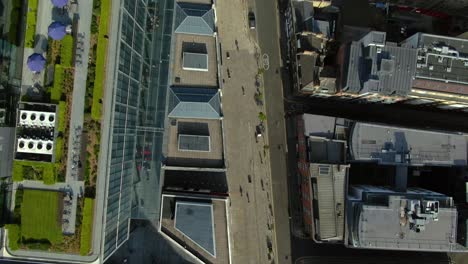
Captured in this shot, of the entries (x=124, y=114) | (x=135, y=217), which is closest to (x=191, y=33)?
(x=124, y=114)

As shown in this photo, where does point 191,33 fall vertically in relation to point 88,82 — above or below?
above

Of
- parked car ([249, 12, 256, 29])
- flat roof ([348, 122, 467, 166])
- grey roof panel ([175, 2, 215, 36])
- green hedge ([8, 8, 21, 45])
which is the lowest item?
flat roof ([348, 122, 467, 166])

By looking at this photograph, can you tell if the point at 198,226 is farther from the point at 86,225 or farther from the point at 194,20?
the point at 194,20

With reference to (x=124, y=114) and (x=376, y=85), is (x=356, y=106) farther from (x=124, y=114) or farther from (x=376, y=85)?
(x=124, y=114)

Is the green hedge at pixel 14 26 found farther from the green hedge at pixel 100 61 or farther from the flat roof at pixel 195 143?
the flat roof at pixel 195 143

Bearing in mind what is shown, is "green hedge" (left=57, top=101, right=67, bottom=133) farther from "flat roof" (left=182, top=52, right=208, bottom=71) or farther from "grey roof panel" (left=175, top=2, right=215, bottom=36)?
"grey roof panel" (left=175, top=2, right=215, bottom=36)

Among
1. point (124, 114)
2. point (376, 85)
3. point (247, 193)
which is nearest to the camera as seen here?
point (124, 114)

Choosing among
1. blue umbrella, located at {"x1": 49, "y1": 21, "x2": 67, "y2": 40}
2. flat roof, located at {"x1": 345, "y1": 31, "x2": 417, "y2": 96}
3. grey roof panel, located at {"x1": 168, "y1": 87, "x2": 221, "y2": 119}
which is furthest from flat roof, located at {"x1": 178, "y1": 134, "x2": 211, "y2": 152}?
flat roof, located at {"x1": 345, "y1": 31, "x2": 417, "y2": 96}

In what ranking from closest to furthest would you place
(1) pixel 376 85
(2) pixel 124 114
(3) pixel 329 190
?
(2) pixel 124 114, (1) pixel 376 85, (3) pixel 329 190
